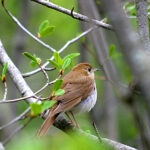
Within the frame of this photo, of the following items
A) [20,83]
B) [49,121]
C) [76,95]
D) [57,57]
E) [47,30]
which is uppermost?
[47,30]

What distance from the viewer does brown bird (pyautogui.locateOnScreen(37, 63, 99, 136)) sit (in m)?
4.41

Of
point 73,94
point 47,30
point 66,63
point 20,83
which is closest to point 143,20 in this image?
point 66,63

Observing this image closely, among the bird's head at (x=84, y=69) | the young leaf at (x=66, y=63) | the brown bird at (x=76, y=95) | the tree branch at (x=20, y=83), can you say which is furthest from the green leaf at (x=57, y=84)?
the bird's head at (x=84, y=69)

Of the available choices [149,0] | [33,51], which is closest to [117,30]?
[149,0]

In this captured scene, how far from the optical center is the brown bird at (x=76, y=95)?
4.41 metres

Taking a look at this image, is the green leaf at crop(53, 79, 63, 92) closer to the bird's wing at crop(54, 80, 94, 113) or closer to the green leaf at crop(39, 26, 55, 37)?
the bird's wing at crop(54, 80, 94, 113)

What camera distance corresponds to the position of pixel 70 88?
16.4 feet

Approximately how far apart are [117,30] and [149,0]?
10.5 ft

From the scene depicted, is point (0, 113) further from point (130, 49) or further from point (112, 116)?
point (130, 49)

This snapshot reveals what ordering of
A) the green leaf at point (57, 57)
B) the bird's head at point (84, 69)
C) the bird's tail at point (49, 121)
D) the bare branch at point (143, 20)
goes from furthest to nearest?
the bird's head at point (84, 69) < the bird's tail at point (49, 121) < the green leaf at point (57, 57) < the bare branch at point (143, 20)

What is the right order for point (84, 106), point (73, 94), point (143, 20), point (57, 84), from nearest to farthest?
point (57, 84), point (143, 20), point (73, 94), point (84, 106)

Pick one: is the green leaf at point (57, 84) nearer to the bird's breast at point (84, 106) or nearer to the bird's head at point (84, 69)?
the bird's breast at point (84, 106)

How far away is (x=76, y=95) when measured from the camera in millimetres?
4898

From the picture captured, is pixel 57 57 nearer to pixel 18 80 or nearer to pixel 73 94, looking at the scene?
pixel 18 80
